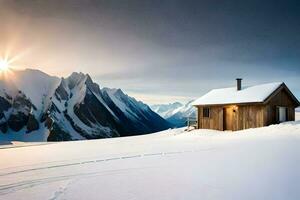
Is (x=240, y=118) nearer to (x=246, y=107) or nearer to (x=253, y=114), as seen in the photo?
(x=246, y=107)

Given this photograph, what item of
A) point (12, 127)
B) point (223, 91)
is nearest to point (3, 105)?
point (12, 127)

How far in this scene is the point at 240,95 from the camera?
32406 millimetres

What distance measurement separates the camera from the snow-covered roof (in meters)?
30.1

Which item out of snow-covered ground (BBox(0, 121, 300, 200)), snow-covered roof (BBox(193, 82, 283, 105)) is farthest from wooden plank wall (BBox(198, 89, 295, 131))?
snow-covered ground (BBox(0, 121, 300, 200))

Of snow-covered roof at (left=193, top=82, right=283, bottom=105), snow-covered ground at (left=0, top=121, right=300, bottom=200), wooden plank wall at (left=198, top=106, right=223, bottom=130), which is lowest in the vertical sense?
snow-covered ground at (left=0, top=121, right=300, bottom=200)

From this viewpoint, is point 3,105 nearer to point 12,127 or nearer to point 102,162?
point 12,127

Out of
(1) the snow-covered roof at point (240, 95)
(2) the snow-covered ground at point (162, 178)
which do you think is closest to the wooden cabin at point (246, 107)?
(1) the snow-covered roof at point (240, 95)

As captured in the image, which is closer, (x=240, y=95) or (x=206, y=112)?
(x=240, y=95)

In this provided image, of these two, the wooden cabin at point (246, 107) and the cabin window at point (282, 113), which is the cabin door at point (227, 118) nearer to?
the wooden cabin at point (246, 107)

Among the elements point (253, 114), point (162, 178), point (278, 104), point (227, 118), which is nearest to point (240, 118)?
point (253, 114)

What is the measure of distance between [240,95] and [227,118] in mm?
2686

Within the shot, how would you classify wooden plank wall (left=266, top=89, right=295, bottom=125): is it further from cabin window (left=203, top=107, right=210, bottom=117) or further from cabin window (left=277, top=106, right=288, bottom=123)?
cabin window (left=203, top=107, right=210, bottom=117)

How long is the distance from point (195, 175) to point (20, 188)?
5.04 meters

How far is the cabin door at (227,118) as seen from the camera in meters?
32.1
